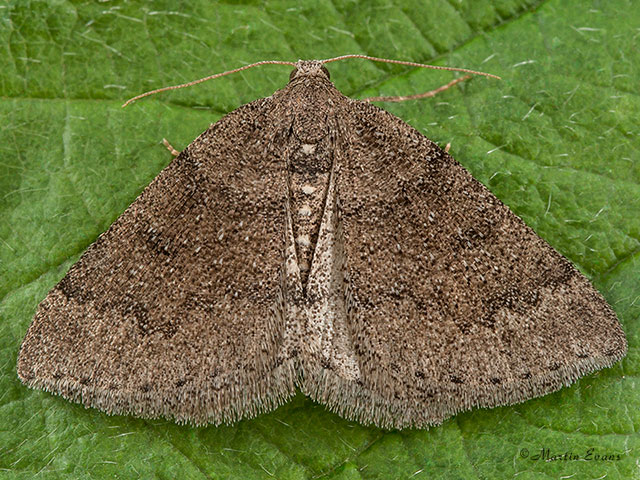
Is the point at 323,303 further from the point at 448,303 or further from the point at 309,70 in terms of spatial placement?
the point at 309,70

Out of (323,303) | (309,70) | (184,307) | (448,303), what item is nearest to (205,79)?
(309,70)

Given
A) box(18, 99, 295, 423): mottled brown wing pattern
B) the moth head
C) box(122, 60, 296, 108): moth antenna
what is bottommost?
box(18, 99, 295, 423): mottled brown wing pattern

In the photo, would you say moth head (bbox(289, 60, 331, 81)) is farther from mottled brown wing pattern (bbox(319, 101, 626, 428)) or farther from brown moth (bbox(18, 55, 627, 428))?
mottled brown wing pattern (bbox(319, 101, 626, 428))

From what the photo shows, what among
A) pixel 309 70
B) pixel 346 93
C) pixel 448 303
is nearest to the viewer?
pixel 448 303

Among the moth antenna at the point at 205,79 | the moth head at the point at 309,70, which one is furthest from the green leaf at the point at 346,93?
the moth head at the point at 309,70

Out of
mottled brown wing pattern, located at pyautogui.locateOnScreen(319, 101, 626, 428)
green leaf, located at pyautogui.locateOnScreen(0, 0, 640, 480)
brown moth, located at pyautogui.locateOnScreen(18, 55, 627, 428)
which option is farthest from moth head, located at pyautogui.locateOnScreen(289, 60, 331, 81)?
mottled brown wing pattern, located at pyautogui.locateOnScreen(319, 101, 626, 428)

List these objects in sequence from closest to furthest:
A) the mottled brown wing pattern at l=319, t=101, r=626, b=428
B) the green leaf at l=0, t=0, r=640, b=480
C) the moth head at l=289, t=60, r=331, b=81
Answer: the mottled brown wing pattern at l=319, t=101, r=626, b=428, the green leaf at l=0, t=0, r=640, b=480, the moth head at l=289, t=60, r=331, b=81
